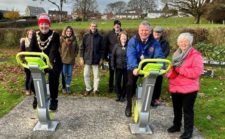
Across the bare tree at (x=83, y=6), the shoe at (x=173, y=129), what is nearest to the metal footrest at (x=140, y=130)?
the shoe at (x=173, y=129)

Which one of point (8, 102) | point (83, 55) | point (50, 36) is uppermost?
point (50, 36)

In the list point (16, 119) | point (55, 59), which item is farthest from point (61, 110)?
point (55, 59)

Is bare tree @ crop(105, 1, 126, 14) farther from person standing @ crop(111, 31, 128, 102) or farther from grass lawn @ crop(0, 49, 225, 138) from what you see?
person standing @ crop(111, 31, 128, 102)

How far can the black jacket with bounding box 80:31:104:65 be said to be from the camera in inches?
378

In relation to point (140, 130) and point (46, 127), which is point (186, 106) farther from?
point (46, 127)

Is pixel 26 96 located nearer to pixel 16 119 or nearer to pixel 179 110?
pixel 16 119

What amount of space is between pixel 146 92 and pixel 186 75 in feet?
2.59

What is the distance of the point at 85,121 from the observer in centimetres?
762

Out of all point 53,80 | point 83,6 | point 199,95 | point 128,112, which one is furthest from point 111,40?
point 83,6

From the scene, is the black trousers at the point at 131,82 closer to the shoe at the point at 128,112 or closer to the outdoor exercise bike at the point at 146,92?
the outdoor exercise bike at the point at 146,92

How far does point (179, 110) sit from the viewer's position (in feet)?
23.0

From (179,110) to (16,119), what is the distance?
11.2ft

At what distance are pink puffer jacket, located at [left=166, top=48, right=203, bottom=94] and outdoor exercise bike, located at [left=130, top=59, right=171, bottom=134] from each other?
0.26m

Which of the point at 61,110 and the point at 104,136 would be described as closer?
the point at 104,136
